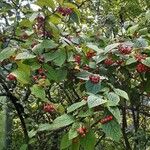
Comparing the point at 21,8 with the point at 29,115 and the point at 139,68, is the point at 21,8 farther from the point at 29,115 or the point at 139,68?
the point at 139,68

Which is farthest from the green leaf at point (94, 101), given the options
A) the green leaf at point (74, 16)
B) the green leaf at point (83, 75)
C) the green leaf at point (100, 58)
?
the green leaf at point (74, 16)

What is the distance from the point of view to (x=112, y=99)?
2.23m

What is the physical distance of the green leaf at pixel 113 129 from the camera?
210cm

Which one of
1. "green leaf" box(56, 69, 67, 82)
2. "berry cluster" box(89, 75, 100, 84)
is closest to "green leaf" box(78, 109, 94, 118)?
"berry cluster" box(89, 75, 100, 84)

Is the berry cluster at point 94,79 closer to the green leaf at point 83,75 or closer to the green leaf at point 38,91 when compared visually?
the green leaf at point 83,75

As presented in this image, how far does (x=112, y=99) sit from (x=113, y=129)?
0.19 m

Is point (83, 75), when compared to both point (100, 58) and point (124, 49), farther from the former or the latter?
point (124, 49)

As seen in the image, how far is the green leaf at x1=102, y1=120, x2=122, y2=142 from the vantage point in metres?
2.10

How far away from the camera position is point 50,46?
255 cm

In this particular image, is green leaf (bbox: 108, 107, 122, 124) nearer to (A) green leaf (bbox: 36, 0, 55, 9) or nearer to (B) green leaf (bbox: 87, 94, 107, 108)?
(B) green leaf (bbox: 87, 94, 107, 108)

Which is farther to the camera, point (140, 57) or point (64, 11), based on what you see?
point (64, 11)

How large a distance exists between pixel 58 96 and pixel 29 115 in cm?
70

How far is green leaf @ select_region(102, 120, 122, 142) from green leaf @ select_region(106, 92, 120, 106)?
0.10 metres

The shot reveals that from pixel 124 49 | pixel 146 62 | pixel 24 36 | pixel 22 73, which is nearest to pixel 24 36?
pixel 24 36
